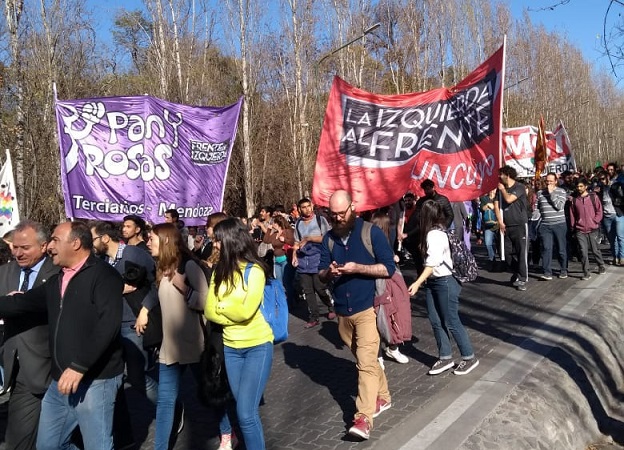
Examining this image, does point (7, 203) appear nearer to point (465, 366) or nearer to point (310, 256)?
point (310, 256)

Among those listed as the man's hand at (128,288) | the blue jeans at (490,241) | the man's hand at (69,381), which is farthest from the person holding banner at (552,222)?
the man's hand at (69,381)

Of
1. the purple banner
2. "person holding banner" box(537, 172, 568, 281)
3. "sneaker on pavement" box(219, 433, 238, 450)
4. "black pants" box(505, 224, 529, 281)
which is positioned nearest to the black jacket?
"sneaker on pavement" box(219, 433, 238, 450)

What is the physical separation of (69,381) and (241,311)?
107 centimetres

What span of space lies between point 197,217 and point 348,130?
2587mm

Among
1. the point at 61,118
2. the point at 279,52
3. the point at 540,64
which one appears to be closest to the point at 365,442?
the point at 61,118

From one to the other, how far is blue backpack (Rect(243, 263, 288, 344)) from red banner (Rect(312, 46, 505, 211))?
2.95 m

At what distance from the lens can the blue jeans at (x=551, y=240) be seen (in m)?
11.1

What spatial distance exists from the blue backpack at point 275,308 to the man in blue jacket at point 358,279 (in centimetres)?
47

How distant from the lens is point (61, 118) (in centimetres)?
838

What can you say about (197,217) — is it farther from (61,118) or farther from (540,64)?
(540,64)

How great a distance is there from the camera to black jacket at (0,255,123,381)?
3477mm

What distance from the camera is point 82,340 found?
11.5 ft

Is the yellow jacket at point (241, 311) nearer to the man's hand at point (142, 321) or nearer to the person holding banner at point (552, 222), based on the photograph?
the man's hand at point (142, 321)

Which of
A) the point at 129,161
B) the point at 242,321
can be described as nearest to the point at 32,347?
the point at 242,321
